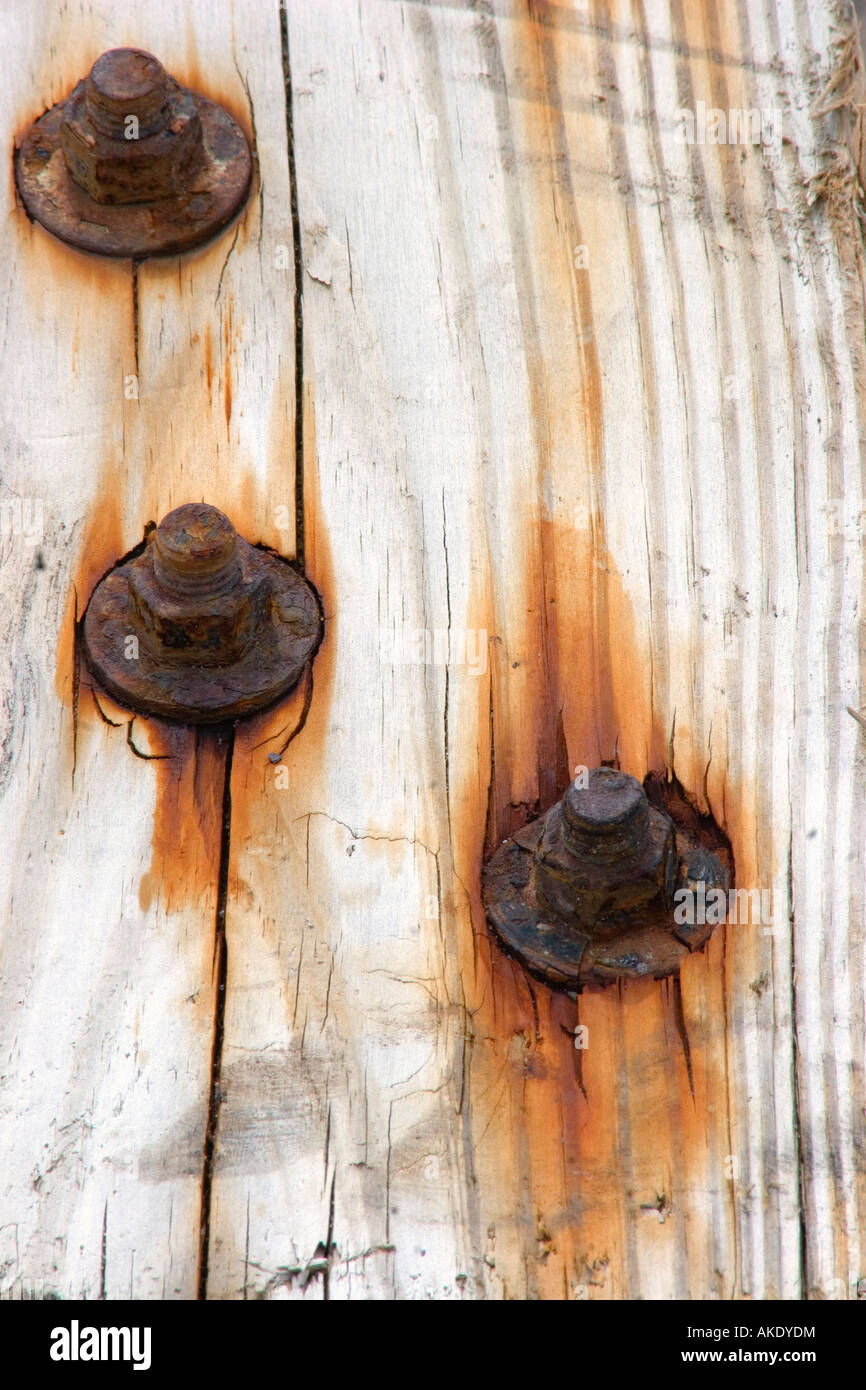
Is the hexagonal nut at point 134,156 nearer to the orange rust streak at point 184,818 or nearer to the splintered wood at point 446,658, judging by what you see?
the splintered wood at point 446,658

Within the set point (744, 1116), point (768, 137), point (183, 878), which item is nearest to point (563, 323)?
→ point (768, 137)

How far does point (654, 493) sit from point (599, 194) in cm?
51

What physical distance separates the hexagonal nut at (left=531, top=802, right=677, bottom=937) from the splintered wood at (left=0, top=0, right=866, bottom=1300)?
8cm

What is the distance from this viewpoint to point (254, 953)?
1620 mm

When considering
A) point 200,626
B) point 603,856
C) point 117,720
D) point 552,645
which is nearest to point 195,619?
point 200,626

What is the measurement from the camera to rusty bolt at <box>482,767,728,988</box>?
1632mm

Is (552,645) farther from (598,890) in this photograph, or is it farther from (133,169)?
(133,169)

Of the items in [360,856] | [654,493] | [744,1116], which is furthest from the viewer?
[654,493]

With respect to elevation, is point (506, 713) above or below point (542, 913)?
above

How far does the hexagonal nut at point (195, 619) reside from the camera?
5.71ft

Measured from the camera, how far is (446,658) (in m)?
1.79

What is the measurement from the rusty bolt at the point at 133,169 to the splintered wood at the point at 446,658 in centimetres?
5

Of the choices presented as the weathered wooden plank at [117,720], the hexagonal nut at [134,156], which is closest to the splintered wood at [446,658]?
the weathered wooden plank at [117,720]

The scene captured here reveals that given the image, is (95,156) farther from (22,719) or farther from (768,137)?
(768,137)
